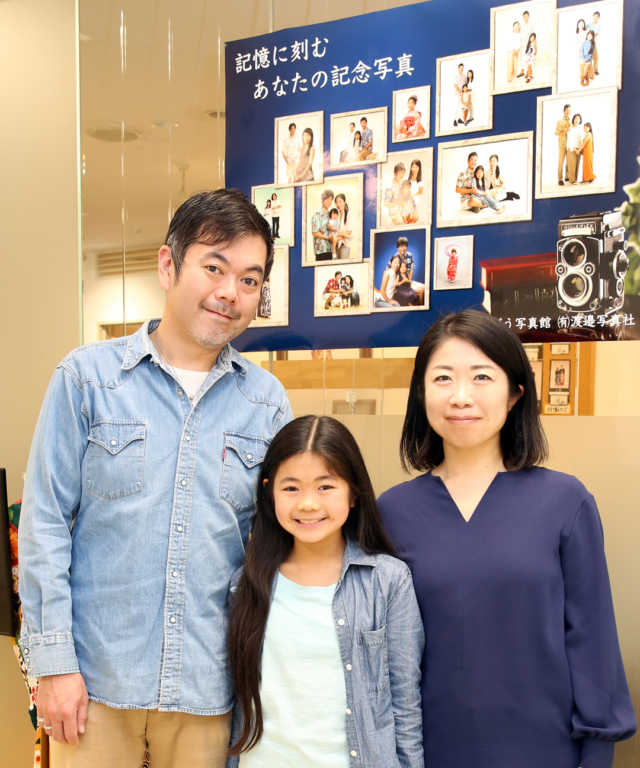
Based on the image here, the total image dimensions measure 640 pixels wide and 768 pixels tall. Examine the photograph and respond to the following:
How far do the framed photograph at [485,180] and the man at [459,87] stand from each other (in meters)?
0.07

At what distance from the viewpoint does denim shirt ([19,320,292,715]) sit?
139cm

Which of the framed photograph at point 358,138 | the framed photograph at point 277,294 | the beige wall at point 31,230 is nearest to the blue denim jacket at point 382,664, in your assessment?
the framed photograph at point 277,294

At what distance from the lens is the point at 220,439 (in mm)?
1516

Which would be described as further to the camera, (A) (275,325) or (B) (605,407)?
(A) (275,325)

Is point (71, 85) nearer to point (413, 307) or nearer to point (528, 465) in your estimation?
point (413, 307)

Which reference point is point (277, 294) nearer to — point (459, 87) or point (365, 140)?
point (365, 140)

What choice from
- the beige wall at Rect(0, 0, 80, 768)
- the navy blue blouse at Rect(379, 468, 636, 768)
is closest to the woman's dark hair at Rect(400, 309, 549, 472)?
the navy blue blouse at Rect(379, 468, 636, 768)

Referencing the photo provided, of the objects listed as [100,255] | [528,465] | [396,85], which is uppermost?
[396,85]

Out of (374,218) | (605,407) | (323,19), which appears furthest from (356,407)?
(323,19)

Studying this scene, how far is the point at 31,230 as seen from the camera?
2.76 metres

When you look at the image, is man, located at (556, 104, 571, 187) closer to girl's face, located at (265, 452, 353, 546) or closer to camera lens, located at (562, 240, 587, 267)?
camera lens, located at (562, 240, 587, 267)

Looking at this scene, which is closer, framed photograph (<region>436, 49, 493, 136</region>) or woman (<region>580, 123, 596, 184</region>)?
woman (<region>580, 123, 596, 184</region>)

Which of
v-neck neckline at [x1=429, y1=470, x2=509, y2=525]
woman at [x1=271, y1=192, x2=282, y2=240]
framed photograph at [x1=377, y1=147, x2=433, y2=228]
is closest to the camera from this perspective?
v-neck neckline at [x1=429, y1=470, x2=509, y2=525]

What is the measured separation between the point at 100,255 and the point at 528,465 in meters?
1.86
